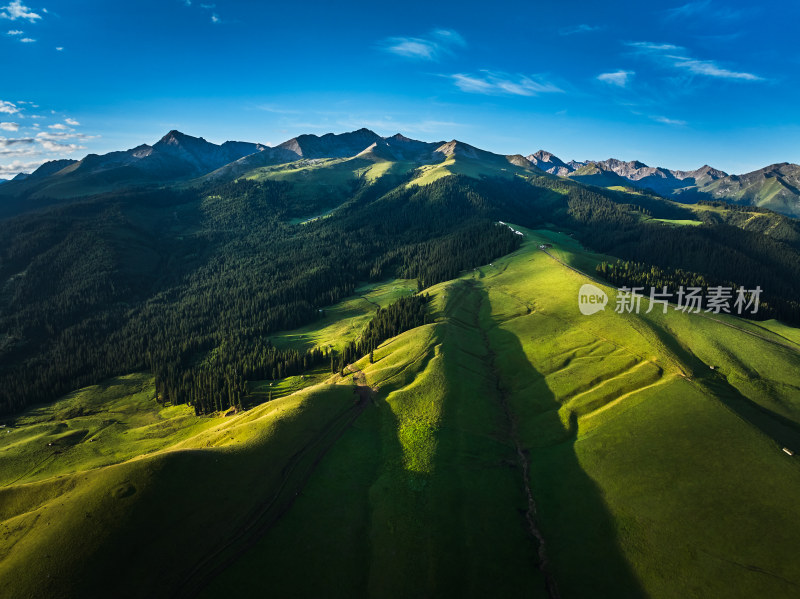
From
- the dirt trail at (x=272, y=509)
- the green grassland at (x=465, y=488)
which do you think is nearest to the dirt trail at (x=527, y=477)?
the green grassland at (x=465, y=488)

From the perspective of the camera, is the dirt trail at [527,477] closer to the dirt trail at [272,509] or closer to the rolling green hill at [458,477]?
the rolling green hill at [458,477]

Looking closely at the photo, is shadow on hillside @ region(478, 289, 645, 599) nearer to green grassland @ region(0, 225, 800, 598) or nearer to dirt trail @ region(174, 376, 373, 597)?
green grassland @ region(0, 225, 800, 598)

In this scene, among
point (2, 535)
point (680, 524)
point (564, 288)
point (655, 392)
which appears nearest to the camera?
point (2, 535)

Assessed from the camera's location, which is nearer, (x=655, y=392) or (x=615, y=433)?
(x=615, y=433)

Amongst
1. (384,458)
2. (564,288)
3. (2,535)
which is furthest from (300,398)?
(564,288)

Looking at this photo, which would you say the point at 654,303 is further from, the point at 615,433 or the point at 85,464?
the point at 85,464

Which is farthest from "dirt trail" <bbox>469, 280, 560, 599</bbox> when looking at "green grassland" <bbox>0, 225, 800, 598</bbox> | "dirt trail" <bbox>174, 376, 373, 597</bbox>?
"dirt trail" <bbox>174, 376, 373, 597</bbox>
